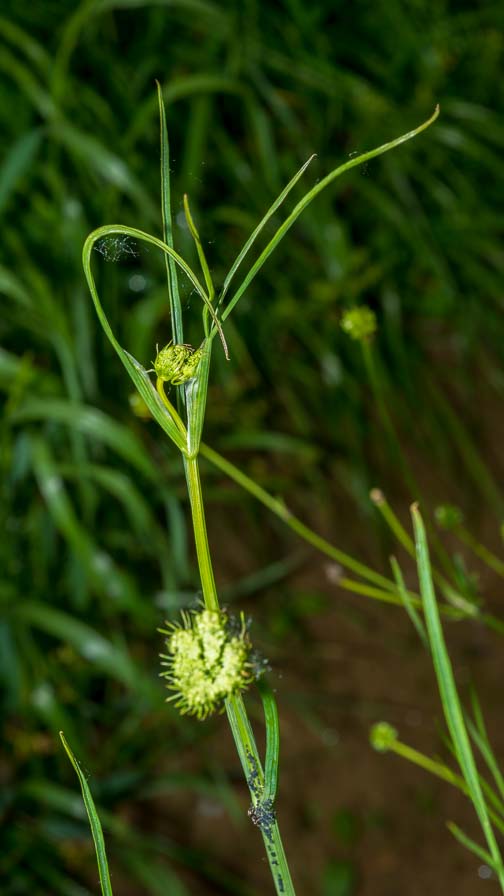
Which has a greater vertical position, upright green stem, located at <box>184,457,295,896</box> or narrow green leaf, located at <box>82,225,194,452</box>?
narrow green leaf, located at <box>82,225,194,452</box>


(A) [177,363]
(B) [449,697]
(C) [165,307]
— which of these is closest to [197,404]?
(A) [177,363]

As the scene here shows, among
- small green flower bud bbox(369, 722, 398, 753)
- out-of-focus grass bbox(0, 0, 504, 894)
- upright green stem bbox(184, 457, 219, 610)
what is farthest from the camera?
out-of-focus grass bbox(0, 0, 504, 894)

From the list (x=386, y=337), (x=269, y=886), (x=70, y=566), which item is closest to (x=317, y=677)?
(x=269, y=886)

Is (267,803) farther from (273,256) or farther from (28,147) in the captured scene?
(273,256)

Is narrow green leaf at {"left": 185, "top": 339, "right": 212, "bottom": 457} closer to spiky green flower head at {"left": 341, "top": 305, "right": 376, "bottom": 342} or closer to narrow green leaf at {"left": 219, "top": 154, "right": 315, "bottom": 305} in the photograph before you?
narrow green leaf at {"left": 219, "top": 154, "right": 315, "bottom": 305}

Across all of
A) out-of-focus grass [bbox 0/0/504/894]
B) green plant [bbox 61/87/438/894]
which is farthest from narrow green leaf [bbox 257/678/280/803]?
out-of-focus grass [bbox 0/0/504/894]

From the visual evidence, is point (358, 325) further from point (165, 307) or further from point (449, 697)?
point (165, 307)
